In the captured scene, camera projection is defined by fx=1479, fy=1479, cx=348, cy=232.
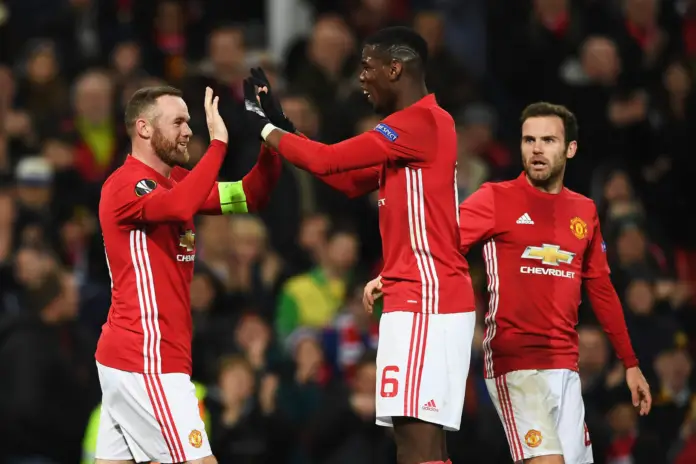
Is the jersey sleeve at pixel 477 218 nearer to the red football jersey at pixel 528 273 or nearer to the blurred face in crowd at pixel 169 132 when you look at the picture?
the red football jersey at pixel 528 273

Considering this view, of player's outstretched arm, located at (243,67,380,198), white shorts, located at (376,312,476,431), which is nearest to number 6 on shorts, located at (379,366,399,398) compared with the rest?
white shorts, located at (376,312,476,431)

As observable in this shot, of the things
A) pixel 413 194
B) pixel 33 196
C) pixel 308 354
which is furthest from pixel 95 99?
pixel 413 194

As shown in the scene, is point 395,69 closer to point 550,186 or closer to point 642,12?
point 550,186

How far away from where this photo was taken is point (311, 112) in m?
11.6

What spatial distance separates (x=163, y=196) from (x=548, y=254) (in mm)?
1965

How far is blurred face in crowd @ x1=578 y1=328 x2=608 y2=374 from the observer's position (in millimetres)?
10062

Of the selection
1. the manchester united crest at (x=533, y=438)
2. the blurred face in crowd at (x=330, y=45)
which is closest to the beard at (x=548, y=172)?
the manchester united crest at (x=533, y=438)

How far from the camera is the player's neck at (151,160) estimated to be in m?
6.83

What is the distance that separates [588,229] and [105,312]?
14.0 feet

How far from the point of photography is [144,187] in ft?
21.7

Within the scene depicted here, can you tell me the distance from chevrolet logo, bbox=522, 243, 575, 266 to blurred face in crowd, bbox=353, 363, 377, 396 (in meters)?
2.58

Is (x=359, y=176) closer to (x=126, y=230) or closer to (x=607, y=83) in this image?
(x=126, y=230)

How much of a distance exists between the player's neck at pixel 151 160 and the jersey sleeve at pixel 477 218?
1.46 metres

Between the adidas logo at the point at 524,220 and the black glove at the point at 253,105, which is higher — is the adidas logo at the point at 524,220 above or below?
below
